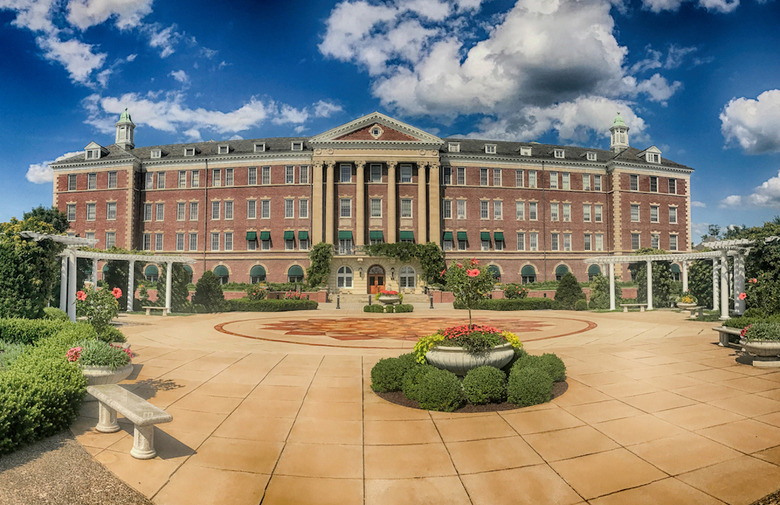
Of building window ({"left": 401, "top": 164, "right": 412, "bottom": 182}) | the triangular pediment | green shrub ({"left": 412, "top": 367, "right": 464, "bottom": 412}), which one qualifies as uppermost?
the triangular pediment

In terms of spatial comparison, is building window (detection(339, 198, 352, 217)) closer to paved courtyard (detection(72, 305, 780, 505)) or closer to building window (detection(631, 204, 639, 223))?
building window (detection(631, 204, 639, 223))

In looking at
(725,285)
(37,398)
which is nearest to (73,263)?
(37,398)

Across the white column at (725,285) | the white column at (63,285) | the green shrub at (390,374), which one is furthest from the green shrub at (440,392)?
the white column at (725,285)

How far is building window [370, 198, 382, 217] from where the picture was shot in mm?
53531

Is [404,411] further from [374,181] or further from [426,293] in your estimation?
[374,181]

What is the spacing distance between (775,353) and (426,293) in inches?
1501

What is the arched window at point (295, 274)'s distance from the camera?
2100 inches

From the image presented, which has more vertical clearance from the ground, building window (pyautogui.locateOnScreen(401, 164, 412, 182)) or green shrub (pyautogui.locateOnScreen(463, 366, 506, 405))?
building window (pyautogui.locateOnScreen(401, 164, 412, 182))

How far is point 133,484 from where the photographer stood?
5496 millimetres

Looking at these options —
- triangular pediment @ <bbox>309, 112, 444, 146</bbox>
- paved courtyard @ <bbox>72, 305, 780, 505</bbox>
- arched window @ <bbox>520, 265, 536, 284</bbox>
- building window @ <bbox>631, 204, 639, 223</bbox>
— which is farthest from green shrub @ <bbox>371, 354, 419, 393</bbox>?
building window @ <bbox>631, 204, 639, 223</bbox>

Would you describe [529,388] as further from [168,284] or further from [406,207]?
[406,207]

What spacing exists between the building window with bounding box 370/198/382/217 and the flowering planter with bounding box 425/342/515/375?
4438cm

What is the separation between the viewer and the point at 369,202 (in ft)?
176

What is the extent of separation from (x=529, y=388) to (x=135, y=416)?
265 inches
